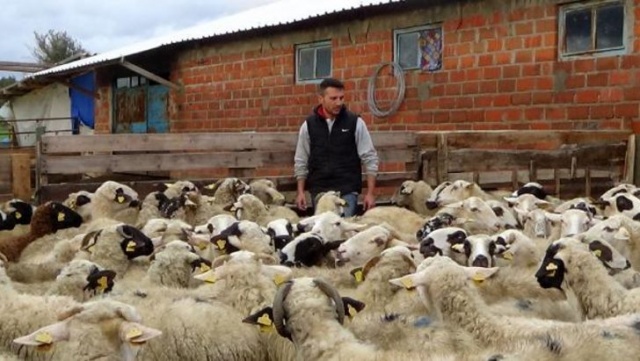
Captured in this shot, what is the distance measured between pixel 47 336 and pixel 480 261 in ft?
9.97

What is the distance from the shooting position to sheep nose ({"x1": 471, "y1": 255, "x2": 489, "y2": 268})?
5.58m

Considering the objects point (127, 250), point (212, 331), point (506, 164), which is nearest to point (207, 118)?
point (506, 164)

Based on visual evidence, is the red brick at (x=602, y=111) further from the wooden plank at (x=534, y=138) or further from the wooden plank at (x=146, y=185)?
the wooden plank at (x=146, y=185)

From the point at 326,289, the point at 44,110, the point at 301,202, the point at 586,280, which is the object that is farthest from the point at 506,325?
the point at 44,110

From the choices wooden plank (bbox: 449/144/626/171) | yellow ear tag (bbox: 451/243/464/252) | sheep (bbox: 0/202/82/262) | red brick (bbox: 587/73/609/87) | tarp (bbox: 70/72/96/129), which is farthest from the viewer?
tarp (bbox: 70/72/96/129)

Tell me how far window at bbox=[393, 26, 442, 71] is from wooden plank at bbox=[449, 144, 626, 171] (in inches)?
120

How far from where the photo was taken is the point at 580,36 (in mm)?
10828

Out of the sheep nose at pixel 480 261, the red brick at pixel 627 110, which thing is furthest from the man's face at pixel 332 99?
the red brick at pixel 627 110

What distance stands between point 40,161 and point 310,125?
9.30 ft

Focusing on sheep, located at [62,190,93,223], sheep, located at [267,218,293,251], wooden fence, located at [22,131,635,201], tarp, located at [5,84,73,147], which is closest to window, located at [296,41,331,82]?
wooden fence, located at [22,131,635,201]

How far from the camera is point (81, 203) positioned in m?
8.13

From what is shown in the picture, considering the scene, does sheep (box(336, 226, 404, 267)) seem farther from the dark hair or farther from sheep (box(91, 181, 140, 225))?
sheep (box(91, 181, 140, 225))

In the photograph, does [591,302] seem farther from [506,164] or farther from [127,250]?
[506,164]

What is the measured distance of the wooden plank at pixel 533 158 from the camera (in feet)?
32.4
